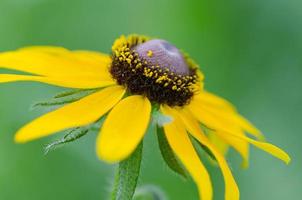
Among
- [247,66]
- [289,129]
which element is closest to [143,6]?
[247,66]

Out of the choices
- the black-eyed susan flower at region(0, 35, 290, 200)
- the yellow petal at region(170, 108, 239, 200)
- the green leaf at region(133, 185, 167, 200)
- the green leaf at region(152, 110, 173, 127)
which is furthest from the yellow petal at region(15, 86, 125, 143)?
the green leaf at region(133, 185, 167, 200)

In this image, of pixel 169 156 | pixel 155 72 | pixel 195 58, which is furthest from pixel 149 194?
pixel 195 58

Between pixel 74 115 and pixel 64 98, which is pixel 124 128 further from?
pixel 64 98

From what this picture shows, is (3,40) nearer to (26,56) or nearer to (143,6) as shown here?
(143,6)

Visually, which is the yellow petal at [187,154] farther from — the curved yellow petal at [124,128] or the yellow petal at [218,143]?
the yellow petal at [218,143]

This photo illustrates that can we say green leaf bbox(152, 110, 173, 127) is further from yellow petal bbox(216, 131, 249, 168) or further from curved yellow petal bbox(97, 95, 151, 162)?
yellow petal bbox(216, 131, 249, 168)

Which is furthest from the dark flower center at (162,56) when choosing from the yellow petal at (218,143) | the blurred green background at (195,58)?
the blurred green background at (195,58)
